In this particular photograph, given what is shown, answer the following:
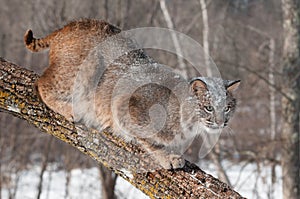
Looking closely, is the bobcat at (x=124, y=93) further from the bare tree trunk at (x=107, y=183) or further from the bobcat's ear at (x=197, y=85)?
the bare tree trunk at (x=107, y=183)

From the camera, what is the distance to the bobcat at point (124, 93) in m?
3.51

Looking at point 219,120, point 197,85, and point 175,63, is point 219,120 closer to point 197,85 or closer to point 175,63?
point 197,85

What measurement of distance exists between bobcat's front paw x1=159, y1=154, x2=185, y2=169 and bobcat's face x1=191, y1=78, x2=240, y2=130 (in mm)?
309

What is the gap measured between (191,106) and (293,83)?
334cm

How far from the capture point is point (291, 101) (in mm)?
6414

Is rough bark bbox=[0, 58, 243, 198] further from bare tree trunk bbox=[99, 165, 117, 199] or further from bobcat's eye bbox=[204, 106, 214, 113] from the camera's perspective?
bare tree trunk bbox=[99, 165, 117, 199]

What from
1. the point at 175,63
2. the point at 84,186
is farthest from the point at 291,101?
the point at 175,63

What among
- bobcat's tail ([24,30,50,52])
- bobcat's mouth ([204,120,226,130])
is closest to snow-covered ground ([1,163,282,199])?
bobcat's tail ([24,30,50,52])

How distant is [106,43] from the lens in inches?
152

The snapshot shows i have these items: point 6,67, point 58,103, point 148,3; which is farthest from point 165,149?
point 148,3

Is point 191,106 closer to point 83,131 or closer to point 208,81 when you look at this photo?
point 208,81

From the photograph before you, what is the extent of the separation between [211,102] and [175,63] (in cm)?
821

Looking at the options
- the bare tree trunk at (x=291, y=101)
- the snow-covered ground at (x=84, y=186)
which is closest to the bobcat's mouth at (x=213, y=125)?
the bare tree trunk at (x=291, y=101)

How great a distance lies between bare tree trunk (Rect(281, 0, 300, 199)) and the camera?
6.40 m
